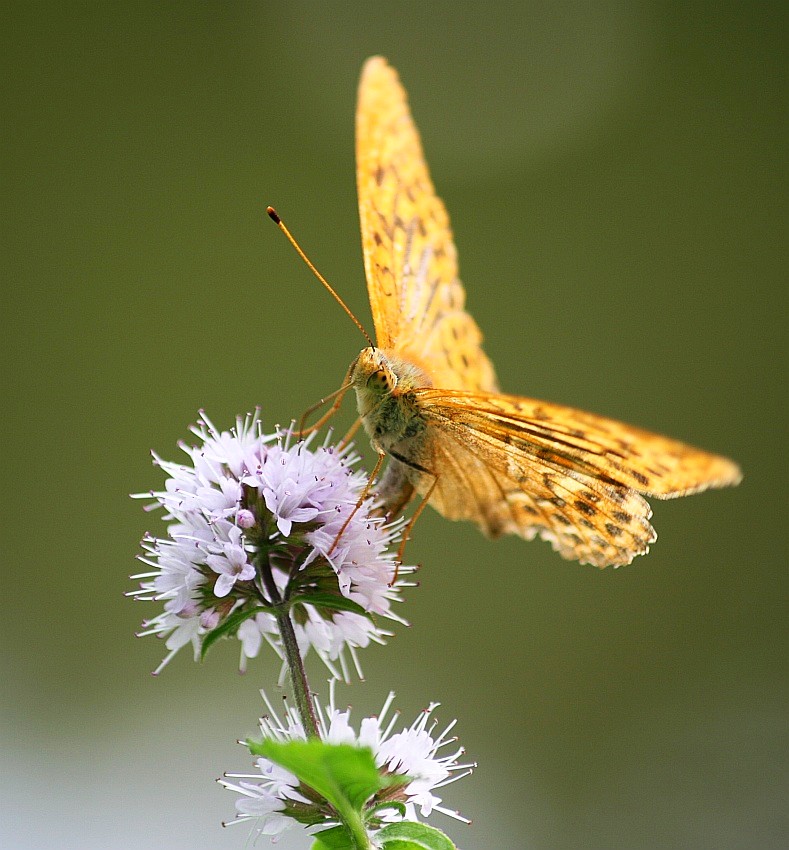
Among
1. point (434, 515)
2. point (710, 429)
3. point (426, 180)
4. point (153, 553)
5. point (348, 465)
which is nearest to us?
point (153, 553)

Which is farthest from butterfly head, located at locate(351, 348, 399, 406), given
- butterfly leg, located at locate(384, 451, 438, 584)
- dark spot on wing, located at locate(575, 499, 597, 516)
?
dark spot on wing, located at locate(575, 499, 597, 516)

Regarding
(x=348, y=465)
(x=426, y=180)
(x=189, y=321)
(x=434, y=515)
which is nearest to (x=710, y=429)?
(x=434, y=515)

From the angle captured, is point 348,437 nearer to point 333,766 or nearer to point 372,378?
point 372,378

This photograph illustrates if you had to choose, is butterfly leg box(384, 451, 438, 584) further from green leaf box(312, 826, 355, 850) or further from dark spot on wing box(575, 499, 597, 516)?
green leaf box(312, 826, 355, 850)

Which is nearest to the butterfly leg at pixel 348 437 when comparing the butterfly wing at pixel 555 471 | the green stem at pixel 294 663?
the butterfly wing at pixel 555 471

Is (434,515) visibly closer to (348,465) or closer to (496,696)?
(496,696)

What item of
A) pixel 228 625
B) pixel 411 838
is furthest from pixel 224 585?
pixel 411 838

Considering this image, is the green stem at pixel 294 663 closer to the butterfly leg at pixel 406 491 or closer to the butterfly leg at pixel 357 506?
the butterfly leg at pixel 357 506
